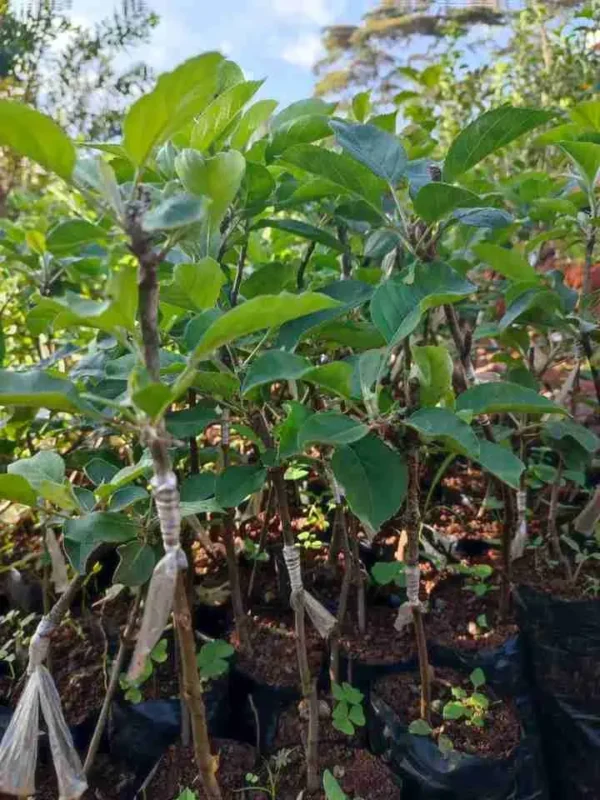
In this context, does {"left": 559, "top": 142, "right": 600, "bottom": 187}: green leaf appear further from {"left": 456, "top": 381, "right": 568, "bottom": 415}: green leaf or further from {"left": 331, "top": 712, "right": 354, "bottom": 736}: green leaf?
{"left": 331, "top": 712, "right": 354, "bottom": 736}: green leaf

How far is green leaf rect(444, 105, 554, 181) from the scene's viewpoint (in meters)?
0.82

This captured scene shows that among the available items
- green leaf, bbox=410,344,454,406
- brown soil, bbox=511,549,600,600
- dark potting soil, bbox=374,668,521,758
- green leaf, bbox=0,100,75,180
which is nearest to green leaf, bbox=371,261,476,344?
green leaf, bbox=410,344,454,406

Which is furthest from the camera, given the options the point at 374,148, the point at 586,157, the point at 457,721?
the point at 457,721

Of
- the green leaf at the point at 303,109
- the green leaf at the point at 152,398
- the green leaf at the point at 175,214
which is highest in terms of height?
the green leaf at the point at 303,109

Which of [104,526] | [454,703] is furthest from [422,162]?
[454,703]

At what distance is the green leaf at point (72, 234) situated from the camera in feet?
2.34

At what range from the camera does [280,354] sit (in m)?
0.72

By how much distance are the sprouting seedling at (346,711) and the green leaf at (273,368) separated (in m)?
0.69

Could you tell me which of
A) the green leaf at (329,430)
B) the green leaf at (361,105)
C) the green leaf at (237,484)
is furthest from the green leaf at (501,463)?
the green leaf at (361,105)

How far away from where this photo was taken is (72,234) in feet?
2.37

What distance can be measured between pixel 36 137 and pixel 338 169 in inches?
17.7

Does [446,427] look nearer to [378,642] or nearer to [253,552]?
[378,642]

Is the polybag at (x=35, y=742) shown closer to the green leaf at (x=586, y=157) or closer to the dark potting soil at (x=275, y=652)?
the dark potting soil at (x=275, y=652)

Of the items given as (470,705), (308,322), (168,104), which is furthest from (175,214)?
(470,705)
